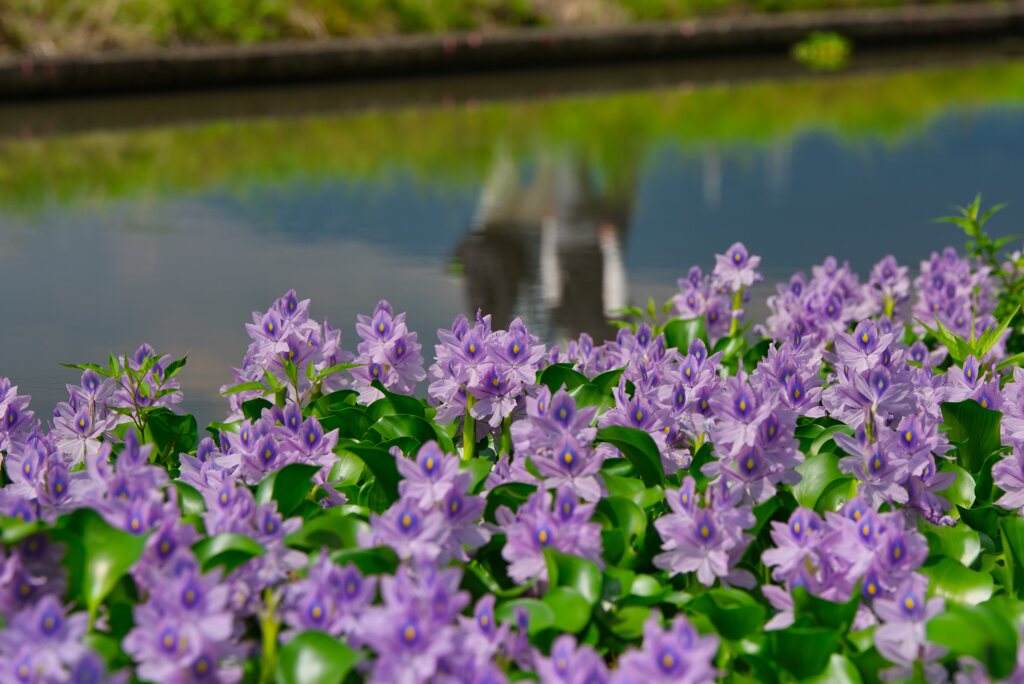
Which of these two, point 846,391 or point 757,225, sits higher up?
point 757,225

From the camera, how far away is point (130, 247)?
22.3 feet

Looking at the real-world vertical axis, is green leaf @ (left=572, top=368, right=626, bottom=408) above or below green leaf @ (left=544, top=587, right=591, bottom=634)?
above

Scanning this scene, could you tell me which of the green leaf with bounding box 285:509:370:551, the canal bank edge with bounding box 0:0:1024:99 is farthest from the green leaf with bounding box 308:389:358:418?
the canal bank edge with bounding box 0:0:1024:99

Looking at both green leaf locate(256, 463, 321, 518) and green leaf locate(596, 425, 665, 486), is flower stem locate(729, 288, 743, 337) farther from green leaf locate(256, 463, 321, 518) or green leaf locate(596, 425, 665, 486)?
green leaf locate(256, 463, 321, 518)

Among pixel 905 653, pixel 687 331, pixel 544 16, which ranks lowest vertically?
pixel 905 653

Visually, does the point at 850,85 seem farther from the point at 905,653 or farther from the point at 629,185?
the point at 905,653

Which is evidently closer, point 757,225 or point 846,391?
point 846,391

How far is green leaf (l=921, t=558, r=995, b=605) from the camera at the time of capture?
2.15m

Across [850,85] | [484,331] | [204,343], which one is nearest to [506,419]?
[484,331]

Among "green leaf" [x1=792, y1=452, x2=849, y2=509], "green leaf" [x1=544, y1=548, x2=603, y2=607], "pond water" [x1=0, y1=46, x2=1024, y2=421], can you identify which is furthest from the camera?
"pond water" [x1=0, y1=46, x2=1024, y2=421]

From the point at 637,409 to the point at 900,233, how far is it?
15.5 ft

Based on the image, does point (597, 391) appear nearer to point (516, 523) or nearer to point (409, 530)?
point (516, 523)

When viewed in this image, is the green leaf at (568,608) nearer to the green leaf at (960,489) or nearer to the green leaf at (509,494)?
the green leaf at (509,494)

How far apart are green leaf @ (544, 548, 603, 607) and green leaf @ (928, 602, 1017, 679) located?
444 mm
